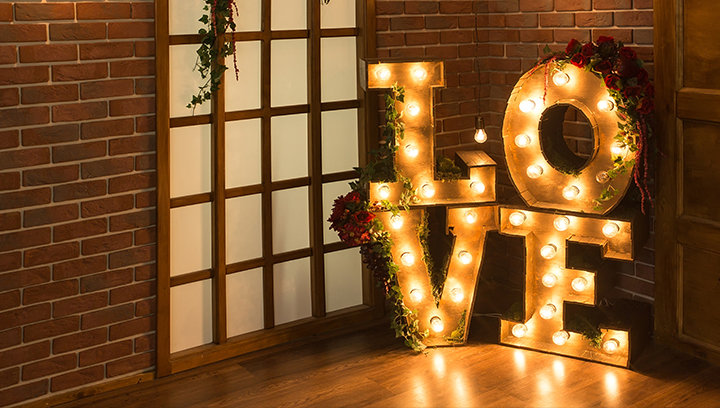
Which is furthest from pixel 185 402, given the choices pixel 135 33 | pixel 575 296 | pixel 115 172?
pixel 575 296

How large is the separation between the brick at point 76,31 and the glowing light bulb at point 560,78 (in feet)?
6.80

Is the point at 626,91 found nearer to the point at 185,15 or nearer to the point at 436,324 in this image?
the point at 436,324

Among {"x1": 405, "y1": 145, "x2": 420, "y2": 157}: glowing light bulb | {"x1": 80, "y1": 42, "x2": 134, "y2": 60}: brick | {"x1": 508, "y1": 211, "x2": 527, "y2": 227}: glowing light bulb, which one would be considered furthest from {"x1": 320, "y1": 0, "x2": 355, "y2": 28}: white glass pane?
{"x1": 508, "y1": 211, "x2": 527, "y2": 227}: glowing light bulb

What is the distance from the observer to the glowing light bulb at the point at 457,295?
388 cm

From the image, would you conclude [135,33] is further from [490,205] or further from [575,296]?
[575,296]

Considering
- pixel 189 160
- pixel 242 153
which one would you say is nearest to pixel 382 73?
pixel 242 153

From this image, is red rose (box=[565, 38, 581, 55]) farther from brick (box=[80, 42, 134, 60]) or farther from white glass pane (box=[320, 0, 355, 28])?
brick (box=[80, 42, 134, 60])

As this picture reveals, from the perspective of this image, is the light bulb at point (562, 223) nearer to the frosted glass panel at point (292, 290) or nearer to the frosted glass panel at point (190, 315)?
the frosted glass panel at point (292, 290)

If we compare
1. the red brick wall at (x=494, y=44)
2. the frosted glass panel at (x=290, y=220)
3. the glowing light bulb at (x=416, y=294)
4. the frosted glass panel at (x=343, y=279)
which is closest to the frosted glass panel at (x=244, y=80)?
the frosted glass panel at (x=290, y=220)

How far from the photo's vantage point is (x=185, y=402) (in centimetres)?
339

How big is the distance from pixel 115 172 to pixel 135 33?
622mm

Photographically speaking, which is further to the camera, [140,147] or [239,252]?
[239,252]

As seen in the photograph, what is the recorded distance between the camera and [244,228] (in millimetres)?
3904

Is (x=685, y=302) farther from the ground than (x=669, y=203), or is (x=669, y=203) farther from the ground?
(x=669, y=203)
